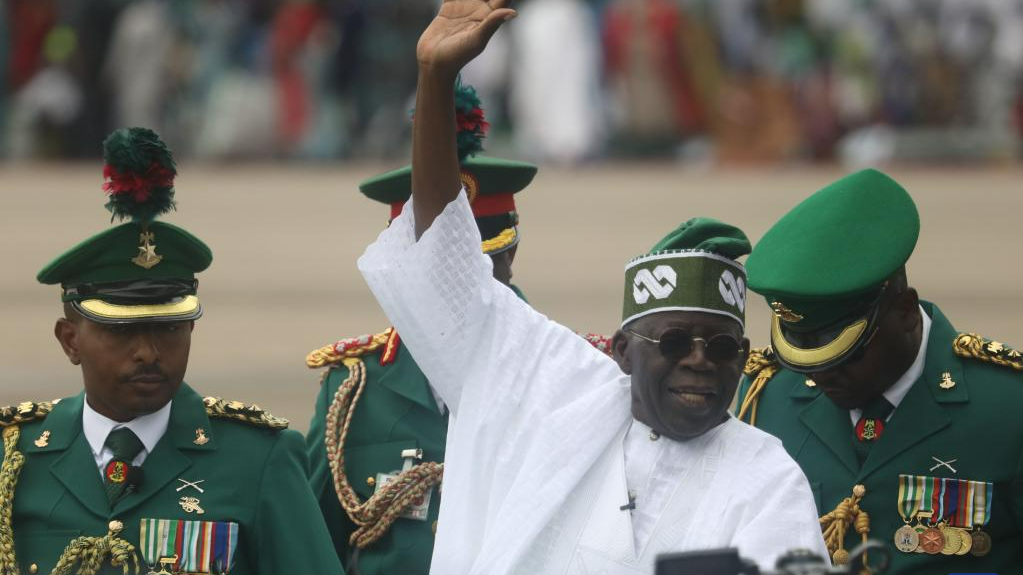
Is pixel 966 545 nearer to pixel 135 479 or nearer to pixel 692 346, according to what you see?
pixel 692 346

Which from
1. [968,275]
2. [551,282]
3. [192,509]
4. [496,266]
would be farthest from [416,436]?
[968,275]

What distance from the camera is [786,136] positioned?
2211 cm

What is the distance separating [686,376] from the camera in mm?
4445

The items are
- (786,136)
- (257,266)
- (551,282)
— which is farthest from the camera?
(786,136)

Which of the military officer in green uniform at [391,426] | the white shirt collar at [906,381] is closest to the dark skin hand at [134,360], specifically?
the military officer in green uniform at [391,426]

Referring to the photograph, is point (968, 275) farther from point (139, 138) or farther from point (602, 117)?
point (139, 138)

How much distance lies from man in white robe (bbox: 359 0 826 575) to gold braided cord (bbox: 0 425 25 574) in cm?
108

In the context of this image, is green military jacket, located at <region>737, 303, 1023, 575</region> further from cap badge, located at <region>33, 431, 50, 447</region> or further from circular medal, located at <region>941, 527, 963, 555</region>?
cap badge, located at <region>33, 431, 50, 447</region>

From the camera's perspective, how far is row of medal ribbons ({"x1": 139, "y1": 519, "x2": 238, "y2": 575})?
16.2 feet

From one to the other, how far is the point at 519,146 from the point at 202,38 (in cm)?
364

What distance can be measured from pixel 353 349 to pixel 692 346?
1.67 metres

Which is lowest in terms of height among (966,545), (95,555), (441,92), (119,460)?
(95,555)

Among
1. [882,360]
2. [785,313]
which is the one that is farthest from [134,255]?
[882,360]

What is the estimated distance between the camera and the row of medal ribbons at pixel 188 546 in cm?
493
